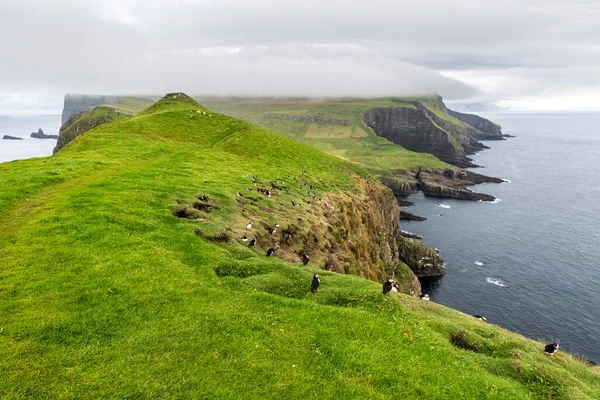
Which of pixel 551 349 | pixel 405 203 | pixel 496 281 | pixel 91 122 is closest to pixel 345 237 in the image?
pixel 551 349

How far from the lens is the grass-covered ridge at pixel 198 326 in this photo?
15.3 metres

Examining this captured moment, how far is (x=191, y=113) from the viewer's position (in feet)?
316

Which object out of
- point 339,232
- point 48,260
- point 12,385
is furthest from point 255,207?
point 12,385

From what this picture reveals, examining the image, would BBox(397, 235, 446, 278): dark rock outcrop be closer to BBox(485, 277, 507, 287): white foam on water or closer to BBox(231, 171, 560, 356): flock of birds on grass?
BBox(485, 277, 507, 287): white foam on water

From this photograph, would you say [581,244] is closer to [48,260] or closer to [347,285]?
[347,285]

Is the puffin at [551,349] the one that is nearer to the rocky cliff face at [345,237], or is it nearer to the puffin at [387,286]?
the puffin at [387,286]

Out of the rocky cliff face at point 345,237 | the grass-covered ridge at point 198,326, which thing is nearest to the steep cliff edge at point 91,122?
the rocky cliff face at point 345,237

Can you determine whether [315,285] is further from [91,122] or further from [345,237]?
[91,122]

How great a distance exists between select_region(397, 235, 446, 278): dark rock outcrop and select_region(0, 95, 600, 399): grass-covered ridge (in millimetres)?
68277

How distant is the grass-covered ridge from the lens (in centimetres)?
1531

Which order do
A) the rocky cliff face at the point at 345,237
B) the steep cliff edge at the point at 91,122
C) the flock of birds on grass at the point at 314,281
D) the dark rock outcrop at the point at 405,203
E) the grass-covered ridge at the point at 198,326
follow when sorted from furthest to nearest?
the steep cliff edge at the point at 91,122, the dark rock outcrop at the point at 405,203, the rocky cliff face at the point at 345,237, the flock of birds on grass at the point at 314,281, the grass-covered ridge at the point at 198,326

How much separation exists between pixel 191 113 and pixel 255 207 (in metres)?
64.2

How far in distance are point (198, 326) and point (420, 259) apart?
3393 inches

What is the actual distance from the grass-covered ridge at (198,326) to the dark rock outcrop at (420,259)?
6828cm
